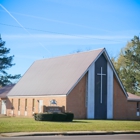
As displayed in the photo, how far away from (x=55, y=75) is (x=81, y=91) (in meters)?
6.30

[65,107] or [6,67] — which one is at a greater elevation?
[6,67]

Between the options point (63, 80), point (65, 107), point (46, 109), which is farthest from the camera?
point (63, 80)

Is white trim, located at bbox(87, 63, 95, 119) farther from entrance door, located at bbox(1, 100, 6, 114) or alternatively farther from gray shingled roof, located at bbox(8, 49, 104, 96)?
entrance door, located at bbox(1, 100, 6, 114)

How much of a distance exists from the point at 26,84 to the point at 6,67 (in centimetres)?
1661

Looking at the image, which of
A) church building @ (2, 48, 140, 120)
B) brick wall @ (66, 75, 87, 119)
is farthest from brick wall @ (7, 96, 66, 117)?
brick wall @ (66, 75, 87, 119)

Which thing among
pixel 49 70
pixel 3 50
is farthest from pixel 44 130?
pixel 3 50

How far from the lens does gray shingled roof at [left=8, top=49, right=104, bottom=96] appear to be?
158ft

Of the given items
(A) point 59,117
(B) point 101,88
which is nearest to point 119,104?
(B) point 101,88

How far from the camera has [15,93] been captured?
5800 centimetres

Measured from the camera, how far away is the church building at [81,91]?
4734cm

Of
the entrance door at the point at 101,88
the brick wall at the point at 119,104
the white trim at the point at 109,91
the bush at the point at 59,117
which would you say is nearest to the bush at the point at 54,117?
the bush at the point at 59,117

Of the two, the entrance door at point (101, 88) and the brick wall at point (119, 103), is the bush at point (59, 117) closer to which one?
the entrance door at point (101, 88)

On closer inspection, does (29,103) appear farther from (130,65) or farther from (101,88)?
(130,65)

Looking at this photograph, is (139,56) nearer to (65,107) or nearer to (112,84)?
(112,84)
